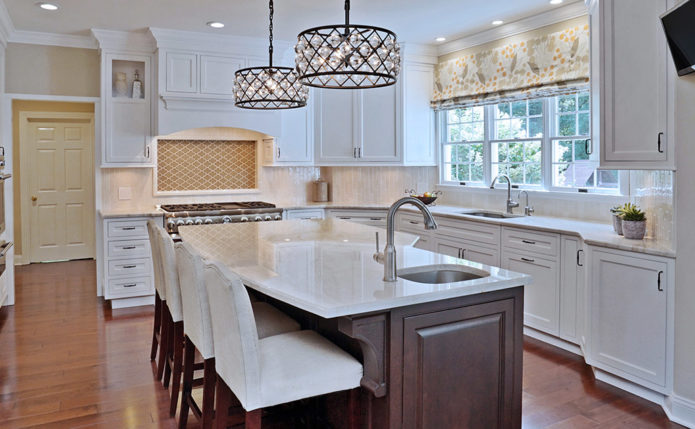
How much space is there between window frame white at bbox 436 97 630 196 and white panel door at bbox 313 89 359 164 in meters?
0.98

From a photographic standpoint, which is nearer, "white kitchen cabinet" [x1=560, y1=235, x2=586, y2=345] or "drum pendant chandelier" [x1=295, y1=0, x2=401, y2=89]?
"drum pendant chandelier" [x1=295, y1=0, x2=401, y2=89]

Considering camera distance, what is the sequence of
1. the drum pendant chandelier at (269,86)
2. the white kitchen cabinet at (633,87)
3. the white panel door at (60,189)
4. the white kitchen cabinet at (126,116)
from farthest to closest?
the white panel door at (60,189) < the white kitchen cabinet at (126,116) < the drum pendant chandelier at (269,86) < the white kitchen cabinet at (633,87)

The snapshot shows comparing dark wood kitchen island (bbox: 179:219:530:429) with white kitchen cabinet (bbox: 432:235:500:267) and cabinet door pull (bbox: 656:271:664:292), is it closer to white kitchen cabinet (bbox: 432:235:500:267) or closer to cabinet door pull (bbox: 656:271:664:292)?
cabinet door pull (bbox: 656:271:664:292)

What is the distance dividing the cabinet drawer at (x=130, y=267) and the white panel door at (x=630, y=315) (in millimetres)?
3896

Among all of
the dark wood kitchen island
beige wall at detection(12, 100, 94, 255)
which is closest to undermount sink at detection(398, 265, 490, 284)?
the dark wood kitchen island

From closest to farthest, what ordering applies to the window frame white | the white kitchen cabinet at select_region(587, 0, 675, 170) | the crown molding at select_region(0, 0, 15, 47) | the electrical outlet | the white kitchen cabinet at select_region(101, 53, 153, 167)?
the white kitchen cabinet at select_region(587, 0, 675, 170) → the window frame white → the crown molding at select_region(0, 0, 15, 47) → the white kitchen cabinet at select_region(101, 53, 153, 167) → the electrical outlet

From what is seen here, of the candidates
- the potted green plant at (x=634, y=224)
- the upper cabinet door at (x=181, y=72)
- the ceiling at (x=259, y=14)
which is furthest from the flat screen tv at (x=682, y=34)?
the upper cabinet door at (x=181, y=72)

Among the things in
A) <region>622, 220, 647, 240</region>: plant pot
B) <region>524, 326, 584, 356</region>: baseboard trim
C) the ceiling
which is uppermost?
the ceiling

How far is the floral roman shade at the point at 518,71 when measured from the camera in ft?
14.0

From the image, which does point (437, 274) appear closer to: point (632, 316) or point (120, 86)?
point (632, 316)

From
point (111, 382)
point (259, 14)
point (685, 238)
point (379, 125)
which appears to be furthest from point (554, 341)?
point (259, 14)

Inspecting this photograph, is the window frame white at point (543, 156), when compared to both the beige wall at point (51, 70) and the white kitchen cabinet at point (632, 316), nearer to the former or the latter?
the white kitchen cabinet at point (632, 316)

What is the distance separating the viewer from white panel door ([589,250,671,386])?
296cm

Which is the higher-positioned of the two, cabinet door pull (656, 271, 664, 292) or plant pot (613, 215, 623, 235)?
plant pot (613, 215, 623, 235)
